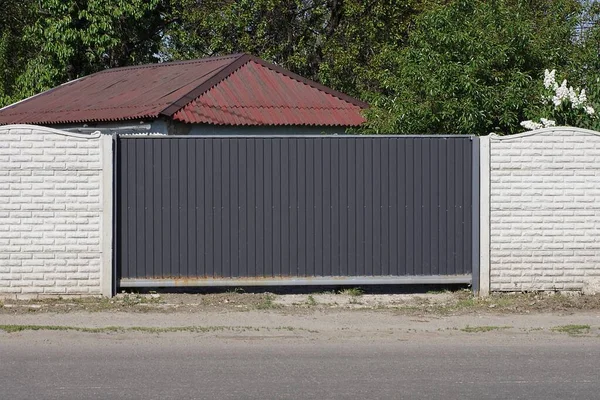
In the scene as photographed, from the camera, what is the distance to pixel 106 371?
295 inches

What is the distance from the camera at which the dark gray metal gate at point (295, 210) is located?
11.3 m

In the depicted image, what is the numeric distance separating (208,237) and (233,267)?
47 centimetres

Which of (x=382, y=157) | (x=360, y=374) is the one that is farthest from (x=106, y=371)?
(x=382, y=157)

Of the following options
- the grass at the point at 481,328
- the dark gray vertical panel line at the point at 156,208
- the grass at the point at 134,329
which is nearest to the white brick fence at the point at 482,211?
the dark gray vertical panel line at the point at 156,208

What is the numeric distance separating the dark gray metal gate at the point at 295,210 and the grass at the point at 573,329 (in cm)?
194

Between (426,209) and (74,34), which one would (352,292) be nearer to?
(426,209)

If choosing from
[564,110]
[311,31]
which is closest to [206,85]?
[564,110]

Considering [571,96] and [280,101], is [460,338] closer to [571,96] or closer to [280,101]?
[571,96]

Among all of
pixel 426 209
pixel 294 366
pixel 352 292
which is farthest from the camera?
pixel 352 292

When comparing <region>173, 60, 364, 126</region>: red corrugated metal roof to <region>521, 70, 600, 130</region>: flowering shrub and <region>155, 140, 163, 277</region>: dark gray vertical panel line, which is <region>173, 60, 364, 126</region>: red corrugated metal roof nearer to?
<region>155, 140, 163, 277</region>: dark gray vertical panel line

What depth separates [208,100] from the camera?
58.9 ft

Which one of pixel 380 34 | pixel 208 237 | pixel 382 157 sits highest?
pixel 380 34

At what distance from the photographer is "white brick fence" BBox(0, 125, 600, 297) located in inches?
433

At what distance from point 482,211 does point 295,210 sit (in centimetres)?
224
